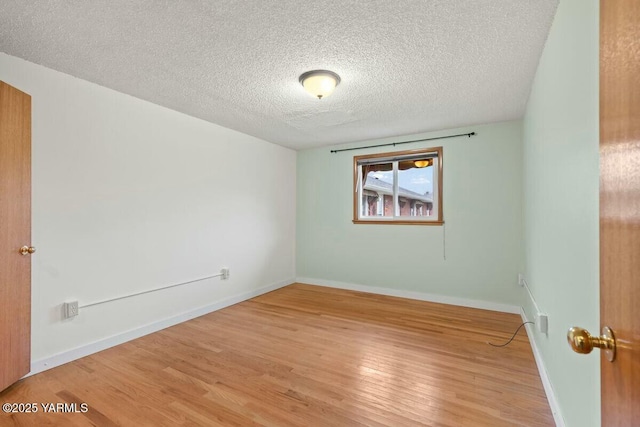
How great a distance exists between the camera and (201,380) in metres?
2.04

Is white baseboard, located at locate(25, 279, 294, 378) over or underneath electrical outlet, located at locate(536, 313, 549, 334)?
underneath

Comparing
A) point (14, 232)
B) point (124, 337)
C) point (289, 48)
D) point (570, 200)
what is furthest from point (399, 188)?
point (14, 232)

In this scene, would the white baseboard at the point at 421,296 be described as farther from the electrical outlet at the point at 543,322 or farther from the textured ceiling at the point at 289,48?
the textured ceiling at the point at 289,48

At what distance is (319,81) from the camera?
230 cm

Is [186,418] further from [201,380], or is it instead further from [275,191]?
[275,191]

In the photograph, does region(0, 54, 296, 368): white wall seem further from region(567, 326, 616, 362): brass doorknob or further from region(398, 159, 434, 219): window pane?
region(567, 326, 616, 362): brass doorknob

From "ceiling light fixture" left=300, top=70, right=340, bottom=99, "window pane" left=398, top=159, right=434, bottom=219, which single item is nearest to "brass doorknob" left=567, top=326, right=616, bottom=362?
"ceiling light fixture" left=300, top=70, right=340, bottom=99

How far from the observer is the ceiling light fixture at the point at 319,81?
90.0 inches

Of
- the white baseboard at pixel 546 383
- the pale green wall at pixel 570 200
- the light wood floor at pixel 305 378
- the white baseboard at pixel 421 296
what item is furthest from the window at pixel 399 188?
the pale green wall at pixel 570 200

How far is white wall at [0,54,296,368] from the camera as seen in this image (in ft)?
7.31

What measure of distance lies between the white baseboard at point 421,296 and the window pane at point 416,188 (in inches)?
43.2

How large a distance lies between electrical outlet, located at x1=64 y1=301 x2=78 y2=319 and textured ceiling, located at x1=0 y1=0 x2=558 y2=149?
185 cm

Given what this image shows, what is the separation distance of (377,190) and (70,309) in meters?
3.83

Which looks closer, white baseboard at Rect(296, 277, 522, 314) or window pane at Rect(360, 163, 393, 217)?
white baseboard at Rect(296, 277, 522, 314)
